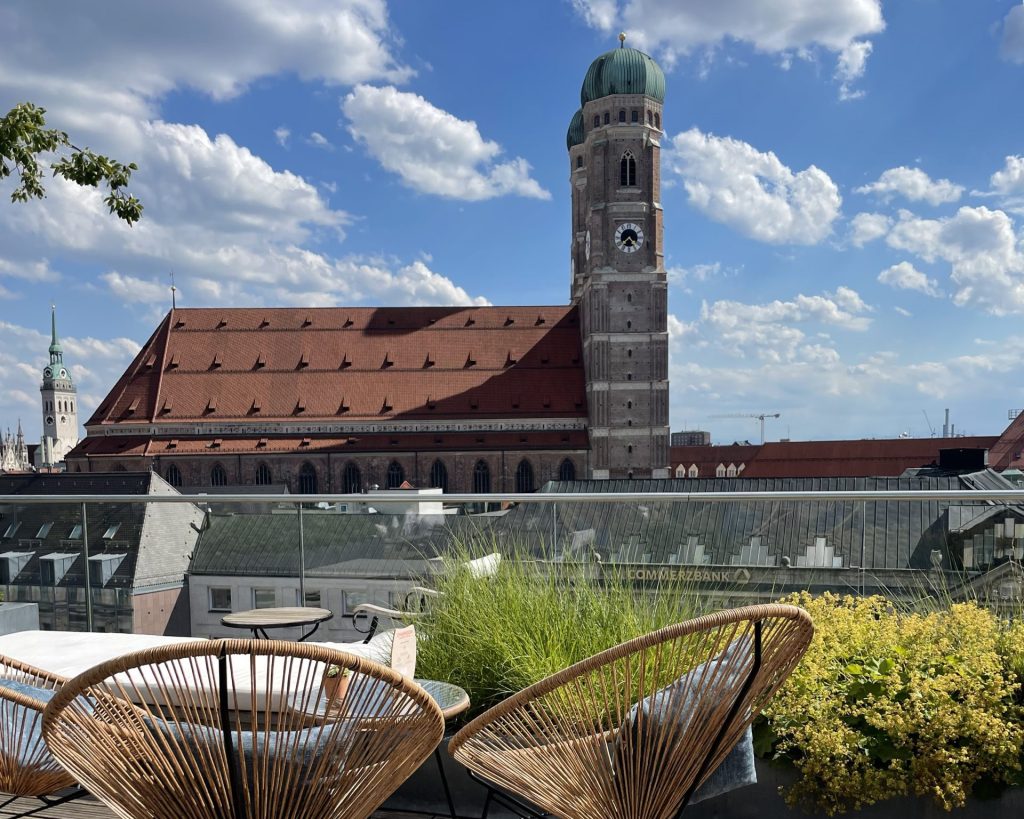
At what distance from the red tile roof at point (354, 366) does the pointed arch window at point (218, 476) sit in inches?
102

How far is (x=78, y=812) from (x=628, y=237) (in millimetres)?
47587

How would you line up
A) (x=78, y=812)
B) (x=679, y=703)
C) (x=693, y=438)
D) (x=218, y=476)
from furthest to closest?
(x=693, y=438) < (x=218, y=476) < (x=78, y=812) < (x=679, y=703)

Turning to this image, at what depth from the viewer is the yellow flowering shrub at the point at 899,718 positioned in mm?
2621

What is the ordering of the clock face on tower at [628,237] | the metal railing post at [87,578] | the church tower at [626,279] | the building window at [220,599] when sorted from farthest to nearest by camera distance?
the clock face on tower at [628,237] → the church tower at [626,279] → the metal railing post at [87,578] → the building window at [220,599]

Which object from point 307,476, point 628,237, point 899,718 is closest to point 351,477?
point 307,476

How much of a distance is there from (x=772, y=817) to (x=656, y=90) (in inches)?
2024

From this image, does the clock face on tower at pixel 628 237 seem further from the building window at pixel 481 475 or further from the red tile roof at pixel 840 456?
the red tile roof at pixel 840 456

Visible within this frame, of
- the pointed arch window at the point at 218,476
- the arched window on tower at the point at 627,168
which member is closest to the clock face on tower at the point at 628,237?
the arched window on tower at the point at 627,168

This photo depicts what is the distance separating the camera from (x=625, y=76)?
49.8 meters

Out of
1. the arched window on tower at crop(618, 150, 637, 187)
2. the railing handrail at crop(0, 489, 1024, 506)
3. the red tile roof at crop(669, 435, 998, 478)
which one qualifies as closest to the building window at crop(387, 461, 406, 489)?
Answer: the arched window on tower at crop(618, 150, 637, 187)

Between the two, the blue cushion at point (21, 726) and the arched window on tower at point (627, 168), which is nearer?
the blue cushion at point (21, 726)

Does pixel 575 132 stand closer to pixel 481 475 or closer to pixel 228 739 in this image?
pixel 481 475

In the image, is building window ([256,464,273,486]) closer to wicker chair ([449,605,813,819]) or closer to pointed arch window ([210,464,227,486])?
pointed arch window ([210,464,227,486])

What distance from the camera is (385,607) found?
4.10m
